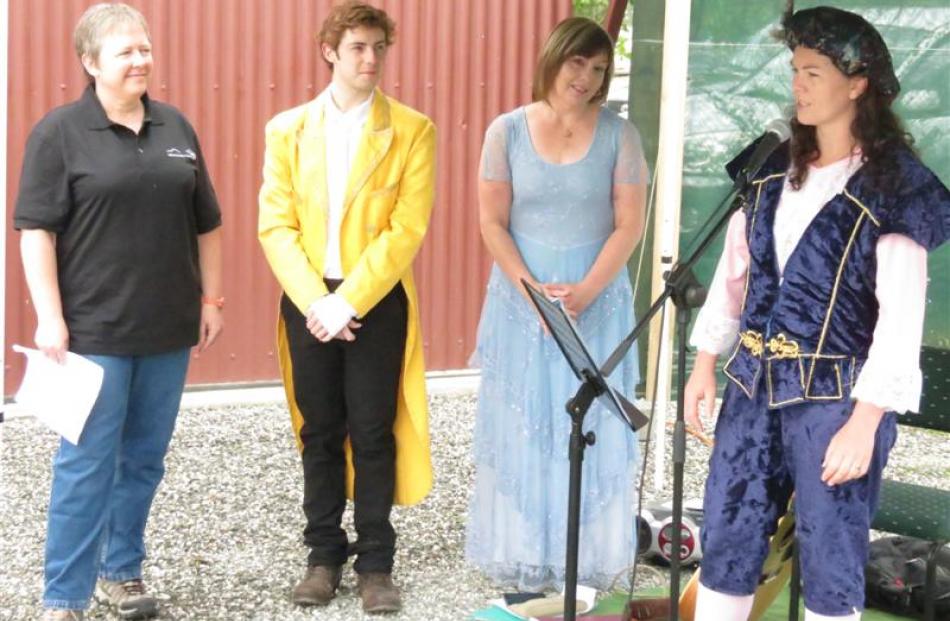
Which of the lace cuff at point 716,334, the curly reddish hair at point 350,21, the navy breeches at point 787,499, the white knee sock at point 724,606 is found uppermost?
the curly reddish hair at point 350,21

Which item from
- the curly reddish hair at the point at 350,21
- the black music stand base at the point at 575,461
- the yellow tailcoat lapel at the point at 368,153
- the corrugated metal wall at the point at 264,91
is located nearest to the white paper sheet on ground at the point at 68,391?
the yellow tailcoat lapel at the point at 368,153

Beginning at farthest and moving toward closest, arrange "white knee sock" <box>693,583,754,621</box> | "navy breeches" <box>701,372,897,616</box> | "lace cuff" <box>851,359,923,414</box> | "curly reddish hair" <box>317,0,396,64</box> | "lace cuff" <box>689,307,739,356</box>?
1. "curly reddish hair" <box>317,0,396,64</box>
2. "lace cuff" <box>689,307,739,356</box>
3. "white knee sock" <box>693,583,754,621</box>
4. "navy breeches" <box>701,372,897,616</box>
5. "lace cuff" <box>851,359,923,414</box>

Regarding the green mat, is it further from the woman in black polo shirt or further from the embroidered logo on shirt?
the embroidered logo on shirt

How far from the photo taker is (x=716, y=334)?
3156 mm

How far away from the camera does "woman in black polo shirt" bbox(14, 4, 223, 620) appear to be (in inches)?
145

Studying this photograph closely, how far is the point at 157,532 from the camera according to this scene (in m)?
5.05

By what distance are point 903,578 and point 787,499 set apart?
1.39 meters

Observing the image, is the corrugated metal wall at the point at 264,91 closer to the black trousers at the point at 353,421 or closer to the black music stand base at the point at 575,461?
the black trousers at the point at 353,421

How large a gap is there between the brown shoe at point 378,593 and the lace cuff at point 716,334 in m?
1.52

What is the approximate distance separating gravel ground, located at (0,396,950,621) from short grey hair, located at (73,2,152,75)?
1648mm

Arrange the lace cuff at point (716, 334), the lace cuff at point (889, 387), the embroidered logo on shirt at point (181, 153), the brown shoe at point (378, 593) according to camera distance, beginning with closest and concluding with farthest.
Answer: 1. the lace cuff at point (889, 387)
2. the lace cuff at point (716, 334)
3. the embroidered logo on shirt at point (181, 153)
4. the brown shoe at point (378, 593)

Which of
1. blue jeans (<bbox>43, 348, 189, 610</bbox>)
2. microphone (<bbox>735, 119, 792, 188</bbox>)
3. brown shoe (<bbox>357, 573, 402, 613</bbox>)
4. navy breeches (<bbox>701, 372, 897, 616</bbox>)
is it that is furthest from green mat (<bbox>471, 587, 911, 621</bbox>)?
microphone (<bbox>735, 119, 792, 188</bbox>)

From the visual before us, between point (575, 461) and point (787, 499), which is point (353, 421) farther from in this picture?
point (787, 499)

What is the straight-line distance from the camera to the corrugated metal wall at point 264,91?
6.94 metres
